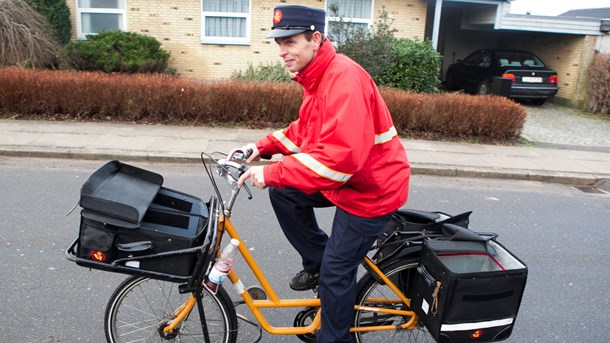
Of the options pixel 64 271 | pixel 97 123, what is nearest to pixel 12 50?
pixel 97 123

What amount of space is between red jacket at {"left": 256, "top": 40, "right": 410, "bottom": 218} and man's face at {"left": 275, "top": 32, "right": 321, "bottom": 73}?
0.03 meters

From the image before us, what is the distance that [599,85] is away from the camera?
14609 millimetres

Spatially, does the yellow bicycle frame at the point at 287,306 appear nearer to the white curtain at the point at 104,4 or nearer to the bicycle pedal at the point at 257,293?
the bicycle pedal at the point at 257,293

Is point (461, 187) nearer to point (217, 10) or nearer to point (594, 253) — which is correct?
point (594, 253)

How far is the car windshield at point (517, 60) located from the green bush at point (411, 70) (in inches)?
159

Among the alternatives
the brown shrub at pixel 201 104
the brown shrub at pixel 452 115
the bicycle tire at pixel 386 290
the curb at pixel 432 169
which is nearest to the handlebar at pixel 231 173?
the bicycle tire at pixel 386 290

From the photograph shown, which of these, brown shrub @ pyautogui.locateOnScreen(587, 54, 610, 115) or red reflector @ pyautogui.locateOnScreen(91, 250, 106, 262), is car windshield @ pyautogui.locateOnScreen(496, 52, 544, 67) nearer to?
brown shrub @ pyautogui.locateOnScreen(587, 54, 610, 115)

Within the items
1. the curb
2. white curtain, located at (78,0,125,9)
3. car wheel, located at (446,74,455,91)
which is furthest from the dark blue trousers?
car wheel, located at (446,74,455,91)

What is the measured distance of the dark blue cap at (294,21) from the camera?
8.13 ft

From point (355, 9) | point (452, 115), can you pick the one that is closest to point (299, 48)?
point (452, 115)

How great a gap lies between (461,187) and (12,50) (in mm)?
10434

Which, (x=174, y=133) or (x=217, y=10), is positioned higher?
(x=217, y=10)

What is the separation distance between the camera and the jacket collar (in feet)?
8.25

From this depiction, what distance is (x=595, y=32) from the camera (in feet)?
53.4
